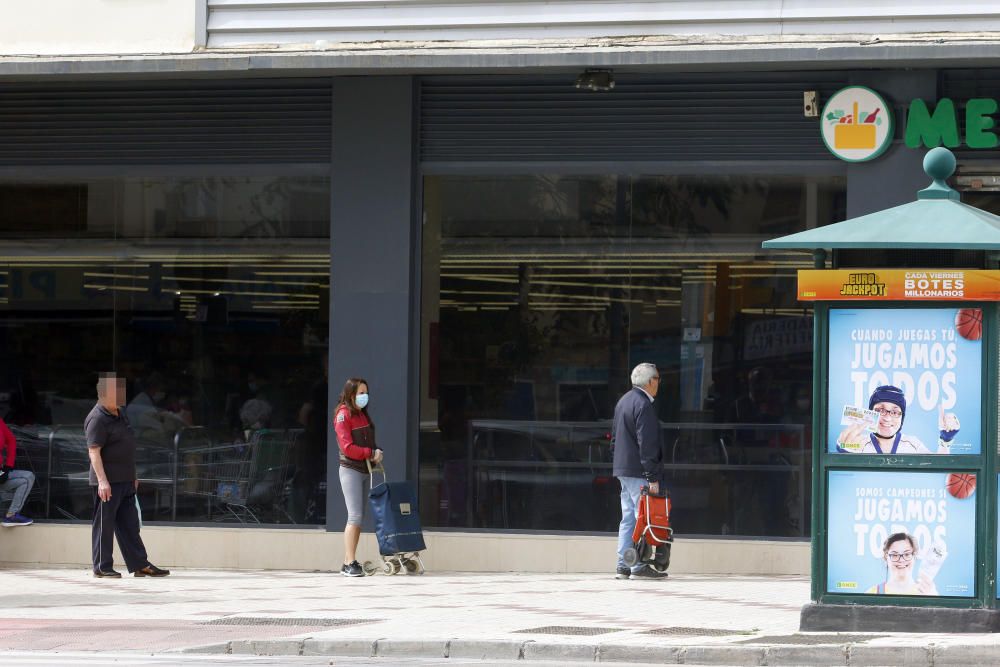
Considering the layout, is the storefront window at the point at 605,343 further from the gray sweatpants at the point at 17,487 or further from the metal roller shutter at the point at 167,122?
the gray sweatpants at the point at 17,487

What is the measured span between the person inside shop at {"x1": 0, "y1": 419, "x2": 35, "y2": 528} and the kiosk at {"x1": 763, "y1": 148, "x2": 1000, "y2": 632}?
853 cm

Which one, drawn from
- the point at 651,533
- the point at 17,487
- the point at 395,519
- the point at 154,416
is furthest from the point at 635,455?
the point at 17,487

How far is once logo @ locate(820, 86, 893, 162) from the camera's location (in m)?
14.0

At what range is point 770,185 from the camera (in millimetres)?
14508

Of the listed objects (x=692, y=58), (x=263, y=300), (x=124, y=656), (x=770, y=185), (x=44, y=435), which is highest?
(x=692, y=58)

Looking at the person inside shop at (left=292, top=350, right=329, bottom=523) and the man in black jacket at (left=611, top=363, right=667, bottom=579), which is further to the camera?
the person inside shop at (left=292, top=350, right=329, bottom=523)

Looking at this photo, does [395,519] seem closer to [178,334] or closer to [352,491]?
[352,491]

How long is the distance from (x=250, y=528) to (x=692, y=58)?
19.5 feet

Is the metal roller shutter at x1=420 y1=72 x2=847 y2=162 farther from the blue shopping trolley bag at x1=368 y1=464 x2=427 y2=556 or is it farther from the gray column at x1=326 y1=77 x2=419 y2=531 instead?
the blue shopping trolley bag at x1=368 y1=464 x2=427 y2=556

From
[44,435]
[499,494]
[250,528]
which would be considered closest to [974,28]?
[499,494]

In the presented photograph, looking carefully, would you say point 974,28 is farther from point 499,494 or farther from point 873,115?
point 499,494

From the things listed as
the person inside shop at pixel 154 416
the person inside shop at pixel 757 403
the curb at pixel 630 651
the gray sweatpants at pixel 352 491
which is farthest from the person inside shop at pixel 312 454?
the curb at pixel 630 651

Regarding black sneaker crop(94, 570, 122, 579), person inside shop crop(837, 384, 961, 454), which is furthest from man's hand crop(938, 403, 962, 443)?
black sneaker crop(94, 570, 122, 579)

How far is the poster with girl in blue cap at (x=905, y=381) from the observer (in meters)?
9.72
